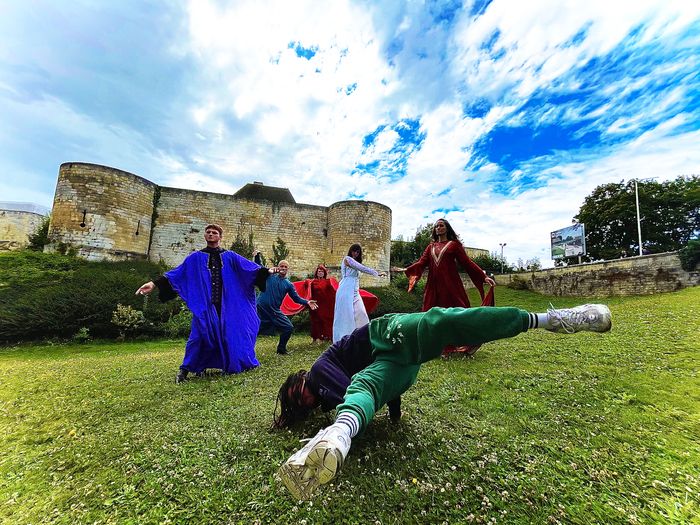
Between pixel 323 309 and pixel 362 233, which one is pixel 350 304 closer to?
pixel 323 309

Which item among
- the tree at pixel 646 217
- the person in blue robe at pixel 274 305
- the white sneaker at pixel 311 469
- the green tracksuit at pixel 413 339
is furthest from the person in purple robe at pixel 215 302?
the tree at pixel 646 217

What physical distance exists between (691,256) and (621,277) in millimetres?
3195

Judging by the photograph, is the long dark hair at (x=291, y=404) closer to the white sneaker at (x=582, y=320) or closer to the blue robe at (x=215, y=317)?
the white sneaker at (x=582, y=320)

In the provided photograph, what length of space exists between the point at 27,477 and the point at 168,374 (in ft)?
9.90

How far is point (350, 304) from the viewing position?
602 cm

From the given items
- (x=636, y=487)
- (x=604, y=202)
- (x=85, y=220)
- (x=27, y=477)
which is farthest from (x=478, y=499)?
(x=604, y=202)

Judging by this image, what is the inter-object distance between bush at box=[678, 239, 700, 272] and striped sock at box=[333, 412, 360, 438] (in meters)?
20.8

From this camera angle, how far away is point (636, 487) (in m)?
1.82

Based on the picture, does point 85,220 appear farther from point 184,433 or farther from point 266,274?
point 184,433

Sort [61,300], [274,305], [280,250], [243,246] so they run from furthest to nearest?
1. [243,246]
2. [280,250]
3. [61,300]
4. [274,305]

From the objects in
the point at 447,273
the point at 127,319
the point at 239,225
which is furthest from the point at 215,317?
the point at 239,225

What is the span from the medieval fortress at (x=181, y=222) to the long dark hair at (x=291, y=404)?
65.4 ft

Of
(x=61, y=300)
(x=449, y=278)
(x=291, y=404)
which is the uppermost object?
(x=449, y=278)

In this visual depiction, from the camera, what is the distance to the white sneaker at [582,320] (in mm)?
1855
